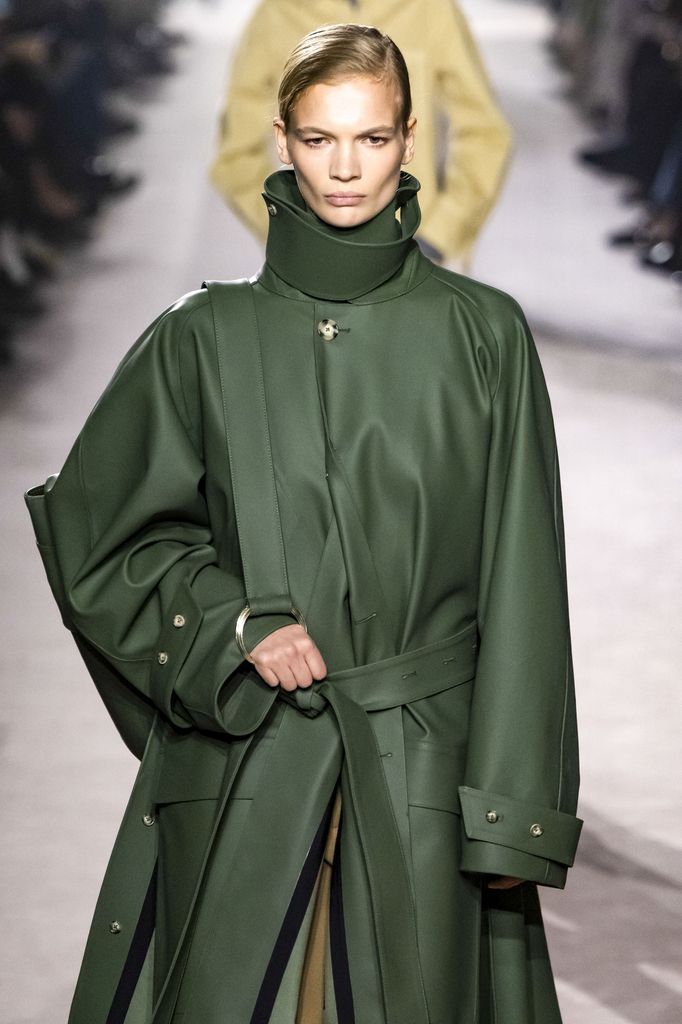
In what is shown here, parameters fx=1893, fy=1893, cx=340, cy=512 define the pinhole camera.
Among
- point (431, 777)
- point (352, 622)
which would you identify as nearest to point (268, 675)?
point (352, 622)

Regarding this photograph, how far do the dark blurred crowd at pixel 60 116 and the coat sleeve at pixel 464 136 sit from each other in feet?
12.1

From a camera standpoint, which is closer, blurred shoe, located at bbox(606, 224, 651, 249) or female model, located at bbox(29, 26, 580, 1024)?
female model, located at bbox(29, 26, 580, 1024)

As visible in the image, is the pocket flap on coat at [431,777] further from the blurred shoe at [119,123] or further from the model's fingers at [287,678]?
the blurred shoe at [119,123]

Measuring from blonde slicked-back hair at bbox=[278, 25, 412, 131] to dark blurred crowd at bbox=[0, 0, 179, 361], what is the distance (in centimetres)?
631

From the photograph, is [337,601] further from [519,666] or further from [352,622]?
[519,666]

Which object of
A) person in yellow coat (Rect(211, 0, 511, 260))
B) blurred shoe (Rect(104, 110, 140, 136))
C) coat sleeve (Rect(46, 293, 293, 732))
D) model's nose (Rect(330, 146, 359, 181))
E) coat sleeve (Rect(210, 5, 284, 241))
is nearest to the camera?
model's nose (Rect(330, 146, 359, 181))

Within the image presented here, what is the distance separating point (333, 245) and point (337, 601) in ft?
1.29

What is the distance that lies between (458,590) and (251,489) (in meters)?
0.28

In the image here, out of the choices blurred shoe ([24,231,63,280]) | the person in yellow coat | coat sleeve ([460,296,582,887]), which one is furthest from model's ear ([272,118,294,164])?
blurred shoe ([24,231,63,280])

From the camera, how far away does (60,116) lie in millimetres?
8641

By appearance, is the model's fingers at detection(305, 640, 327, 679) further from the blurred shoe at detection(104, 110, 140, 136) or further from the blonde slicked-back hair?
the blurred shoe at detection(104, 110, 140, 136)

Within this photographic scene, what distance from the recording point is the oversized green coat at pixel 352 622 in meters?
2.09

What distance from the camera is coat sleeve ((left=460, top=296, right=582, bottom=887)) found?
2.09 meters

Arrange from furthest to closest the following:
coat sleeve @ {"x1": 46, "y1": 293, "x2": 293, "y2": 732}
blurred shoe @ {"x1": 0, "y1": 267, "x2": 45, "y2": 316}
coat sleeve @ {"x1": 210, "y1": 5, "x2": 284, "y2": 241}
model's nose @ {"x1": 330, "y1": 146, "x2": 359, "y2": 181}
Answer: blurred shoe @ {"x1": 0, "y1": 267, "x2": 45, "y2": 316} < coat sleeve @ {"x1": 210, "y1": 5, "x2": 284, "y2": 241} < coat sleeve @ {"x1": 46, "y1": 293, "x2": 293, "y2": 732} < model's nose @ {"x1": 330, "y1": 146, "x2": 359, "y2": 181}
